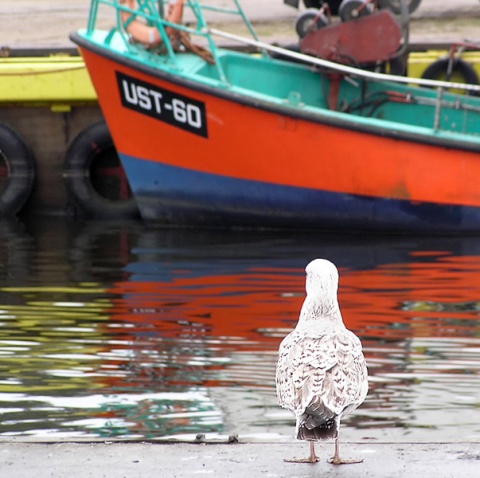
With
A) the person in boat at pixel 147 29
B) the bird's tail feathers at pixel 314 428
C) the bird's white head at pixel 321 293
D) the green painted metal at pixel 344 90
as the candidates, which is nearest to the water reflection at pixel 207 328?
the bird's white head at pixel 321 293

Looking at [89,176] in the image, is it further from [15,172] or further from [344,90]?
[344,90]

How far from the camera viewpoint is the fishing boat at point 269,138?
41.0 feet

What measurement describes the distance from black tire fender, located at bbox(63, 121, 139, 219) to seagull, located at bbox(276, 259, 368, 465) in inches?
357

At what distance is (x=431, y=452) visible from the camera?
17.4 ft

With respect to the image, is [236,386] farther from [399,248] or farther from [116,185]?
[116,185]

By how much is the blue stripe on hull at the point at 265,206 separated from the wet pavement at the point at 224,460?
7624mm

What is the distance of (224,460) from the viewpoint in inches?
205

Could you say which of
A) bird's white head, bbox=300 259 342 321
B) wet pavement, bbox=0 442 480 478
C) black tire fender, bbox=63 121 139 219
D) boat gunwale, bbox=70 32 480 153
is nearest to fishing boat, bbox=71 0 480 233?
boat gunwale, bbox=70 32 480 153

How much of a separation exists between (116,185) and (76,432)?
8.79 meters

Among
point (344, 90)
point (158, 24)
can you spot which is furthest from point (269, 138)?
point (344, 90)

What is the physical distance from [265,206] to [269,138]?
872 mm

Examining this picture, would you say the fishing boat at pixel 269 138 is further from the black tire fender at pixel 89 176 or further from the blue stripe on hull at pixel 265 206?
the black tire fender at pixel 89 176

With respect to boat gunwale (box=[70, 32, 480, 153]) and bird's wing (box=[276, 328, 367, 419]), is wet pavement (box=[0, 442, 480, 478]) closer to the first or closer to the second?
bird's wing (box=[276, 328, 367, 419])

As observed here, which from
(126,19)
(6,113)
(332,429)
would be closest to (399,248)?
(126,19)
